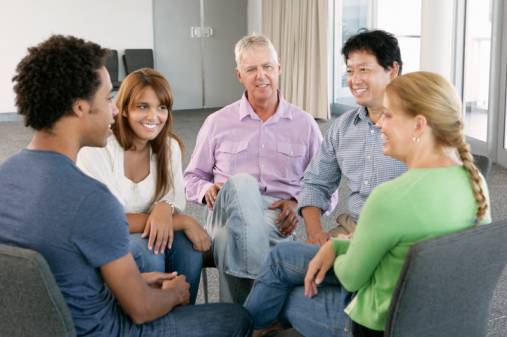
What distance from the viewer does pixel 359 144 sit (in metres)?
2.34

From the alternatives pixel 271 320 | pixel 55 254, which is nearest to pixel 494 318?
pixel 271 320

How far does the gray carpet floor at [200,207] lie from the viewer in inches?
109

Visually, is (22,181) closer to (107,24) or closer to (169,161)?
(169,161)

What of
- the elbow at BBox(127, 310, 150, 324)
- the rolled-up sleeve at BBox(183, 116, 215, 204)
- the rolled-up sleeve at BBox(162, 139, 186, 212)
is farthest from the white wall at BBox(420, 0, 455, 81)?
the elbow at BBox(127, 310, 150, 324)

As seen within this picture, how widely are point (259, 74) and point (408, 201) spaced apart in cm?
147

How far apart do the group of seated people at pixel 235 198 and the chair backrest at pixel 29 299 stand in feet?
0.36

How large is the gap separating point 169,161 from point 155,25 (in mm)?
8198

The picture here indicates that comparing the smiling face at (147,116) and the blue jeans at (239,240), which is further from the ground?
the smiling face at (147,116)

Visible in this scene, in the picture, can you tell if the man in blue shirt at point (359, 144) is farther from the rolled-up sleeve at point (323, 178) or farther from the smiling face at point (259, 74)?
the smiling face at point (259, 74)

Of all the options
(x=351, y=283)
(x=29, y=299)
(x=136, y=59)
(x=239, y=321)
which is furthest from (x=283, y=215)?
(x=136, y=59)

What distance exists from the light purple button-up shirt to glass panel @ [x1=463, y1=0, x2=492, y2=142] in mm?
3644

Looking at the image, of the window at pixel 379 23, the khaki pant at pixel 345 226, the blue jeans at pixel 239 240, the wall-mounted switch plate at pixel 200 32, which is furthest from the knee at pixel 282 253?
the wall-mounted switch plate at pixel 200 32

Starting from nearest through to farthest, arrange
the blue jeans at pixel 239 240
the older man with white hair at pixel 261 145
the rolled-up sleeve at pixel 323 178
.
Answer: the blue jeans at pixel 239 240
the rolled-up sleeve at pixel 323 178
the older man with white hair at pixel 261 145

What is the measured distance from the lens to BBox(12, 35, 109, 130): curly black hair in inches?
55.3
